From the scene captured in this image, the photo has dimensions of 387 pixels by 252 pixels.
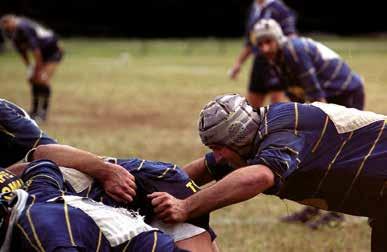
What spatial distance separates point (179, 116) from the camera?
45.3 feet

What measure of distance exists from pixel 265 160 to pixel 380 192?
71cm

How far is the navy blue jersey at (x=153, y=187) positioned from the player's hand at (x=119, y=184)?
4 centimetres

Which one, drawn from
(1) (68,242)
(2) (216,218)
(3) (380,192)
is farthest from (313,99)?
(1) (68,242)

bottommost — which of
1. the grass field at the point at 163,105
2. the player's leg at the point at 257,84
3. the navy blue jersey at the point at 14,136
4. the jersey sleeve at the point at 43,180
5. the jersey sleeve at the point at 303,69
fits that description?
the grass field at the point at 163,105

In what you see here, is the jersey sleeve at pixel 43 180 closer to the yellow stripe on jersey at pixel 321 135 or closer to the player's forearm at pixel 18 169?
the player's forearm at pixel 18 169

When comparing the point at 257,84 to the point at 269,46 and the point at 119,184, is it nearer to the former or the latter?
the point at 269,46

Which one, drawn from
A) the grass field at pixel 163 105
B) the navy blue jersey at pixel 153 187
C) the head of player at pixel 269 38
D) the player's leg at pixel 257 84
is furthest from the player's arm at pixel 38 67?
the navy blue jersey at pixel 153 187

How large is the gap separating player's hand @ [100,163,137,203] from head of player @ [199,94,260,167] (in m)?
0.39

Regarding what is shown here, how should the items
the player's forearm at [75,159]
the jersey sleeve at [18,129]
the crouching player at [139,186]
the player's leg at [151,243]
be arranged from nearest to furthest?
1. the player's leg at [151,243]
2. the crouching player at [139,186]
3. the player's forearm at [75,159]
4. the jersey sleeve at [18,129]

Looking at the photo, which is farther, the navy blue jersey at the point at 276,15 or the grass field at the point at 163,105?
the navy blue jersey at the point at 276,15

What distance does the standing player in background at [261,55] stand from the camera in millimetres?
9734

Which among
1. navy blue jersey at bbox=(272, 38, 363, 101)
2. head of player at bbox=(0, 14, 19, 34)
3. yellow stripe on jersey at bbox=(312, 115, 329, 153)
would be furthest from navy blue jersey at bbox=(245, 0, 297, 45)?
yellow stripe on jersey at bbox=(312, 115, 329, 153)

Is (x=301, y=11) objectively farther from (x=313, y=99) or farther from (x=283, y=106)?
(x=283, y=106)

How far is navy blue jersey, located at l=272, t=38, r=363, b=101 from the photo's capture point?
711 centimetres
